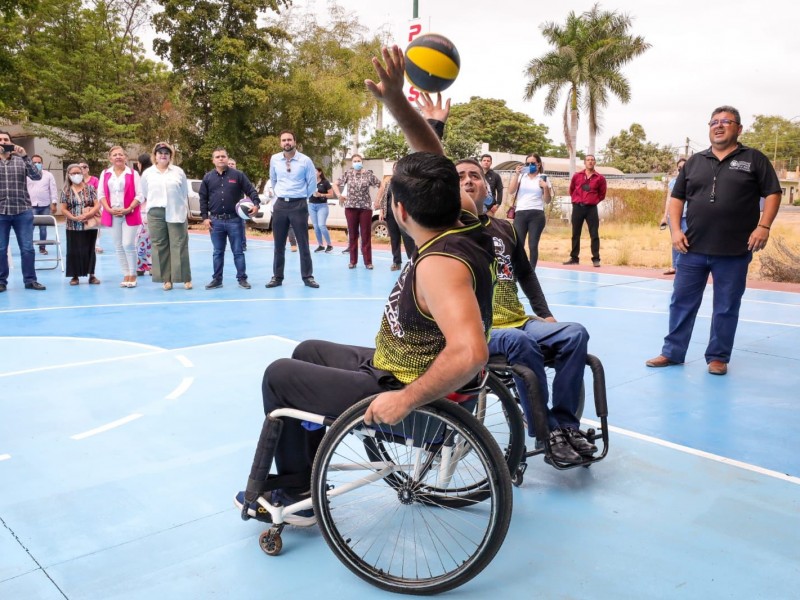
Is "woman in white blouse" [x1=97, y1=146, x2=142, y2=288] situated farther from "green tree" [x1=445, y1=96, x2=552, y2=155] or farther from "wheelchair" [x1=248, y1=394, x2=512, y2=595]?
"green tree" [x1=445, y1=96, x2=552, y2=155]

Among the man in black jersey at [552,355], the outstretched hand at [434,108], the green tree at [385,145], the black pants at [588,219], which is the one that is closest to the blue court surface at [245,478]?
the man in black jersey at [552,355]

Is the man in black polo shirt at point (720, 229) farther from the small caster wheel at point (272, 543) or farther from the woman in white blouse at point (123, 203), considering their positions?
the woman in white blouse at point (123, 203)

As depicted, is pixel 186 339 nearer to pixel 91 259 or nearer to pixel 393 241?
pixel 91 259

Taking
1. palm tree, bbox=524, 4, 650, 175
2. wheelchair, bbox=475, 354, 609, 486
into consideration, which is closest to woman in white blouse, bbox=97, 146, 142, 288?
wheelchair, bbox=475, 354, 609, 486

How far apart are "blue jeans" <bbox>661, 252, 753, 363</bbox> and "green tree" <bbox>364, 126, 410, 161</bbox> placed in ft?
110

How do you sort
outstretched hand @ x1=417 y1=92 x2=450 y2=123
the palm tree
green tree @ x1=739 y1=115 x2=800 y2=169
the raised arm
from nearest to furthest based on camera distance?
the raised arm → outstretched hand @ x1=417 y1=92 x2=450 y2=123 → the palm tree → green tree @ x1=739 y1=115 x2=800 y2=169

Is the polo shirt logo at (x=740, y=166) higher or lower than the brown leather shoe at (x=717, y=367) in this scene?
higher

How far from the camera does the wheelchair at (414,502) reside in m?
2.37

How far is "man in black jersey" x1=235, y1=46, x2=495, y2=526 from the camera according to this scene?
2.22 metres

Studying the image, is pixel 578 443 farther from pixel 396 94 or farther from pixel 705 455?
pixel 396 94

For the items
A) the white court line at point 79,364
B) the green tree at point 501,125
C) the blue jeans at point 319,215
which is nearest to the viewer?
the white court line at point 79,364

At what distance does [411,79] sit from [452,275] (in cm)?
202

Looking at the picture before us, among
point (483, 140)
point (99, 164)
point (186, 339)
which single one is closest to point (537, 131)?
point (483, 140)

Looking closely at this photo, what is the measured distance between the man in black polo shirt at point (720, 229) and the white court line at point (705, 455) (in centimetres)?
167
